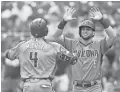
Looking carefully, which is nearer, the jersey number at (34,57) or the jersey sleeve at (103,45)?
the jersey number at (34,57)

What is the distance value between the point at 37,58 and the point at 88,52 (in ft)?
5.06

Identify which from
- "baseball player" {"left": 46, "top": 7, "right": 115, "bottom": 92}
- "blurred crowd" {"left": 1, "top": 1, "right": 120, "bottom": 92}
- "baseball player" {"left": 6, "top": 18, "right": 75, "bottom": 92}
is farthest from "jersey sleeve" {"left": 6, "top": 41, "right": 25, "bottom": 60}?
"blurred crowd" {"left": 1, "top": 1, "right": 120, "bottom": 92}

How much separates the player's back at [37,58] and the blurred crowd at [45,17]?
8.12 m

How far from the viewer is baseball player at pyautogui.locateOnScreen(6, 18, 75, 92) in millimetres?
8016

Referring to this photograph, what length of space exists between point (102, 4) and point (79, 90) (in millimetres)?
8259

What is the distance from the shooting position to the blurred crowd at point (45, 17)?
55.1 feet

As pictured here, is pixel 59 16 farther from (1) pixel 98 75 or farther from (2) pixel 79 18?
(1) pixel 98 75

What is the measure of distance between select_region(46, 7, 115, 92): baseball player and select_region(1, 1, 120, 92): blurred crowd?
681 cm

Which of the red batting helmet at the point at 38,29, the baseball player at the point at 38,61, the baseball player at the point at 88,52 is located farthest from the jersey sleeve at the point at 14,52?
the baseball player at the point at 88,52

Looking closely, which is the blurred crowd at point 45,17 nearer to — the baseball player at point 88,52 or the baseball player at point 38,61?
the baseball player at point 88,52

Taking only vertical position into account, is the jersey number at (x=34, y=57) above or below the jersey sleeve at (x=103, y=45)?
below

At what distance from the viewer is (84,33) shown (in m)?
9.19

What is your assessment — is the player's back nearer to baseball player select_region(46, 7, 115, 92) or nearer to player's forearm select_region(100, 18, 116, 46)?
baseball player select_region(46, 7, 115, 92)

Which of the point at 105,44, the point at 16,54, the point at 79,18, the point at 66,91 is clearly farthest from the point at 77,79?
the point at 79,18
